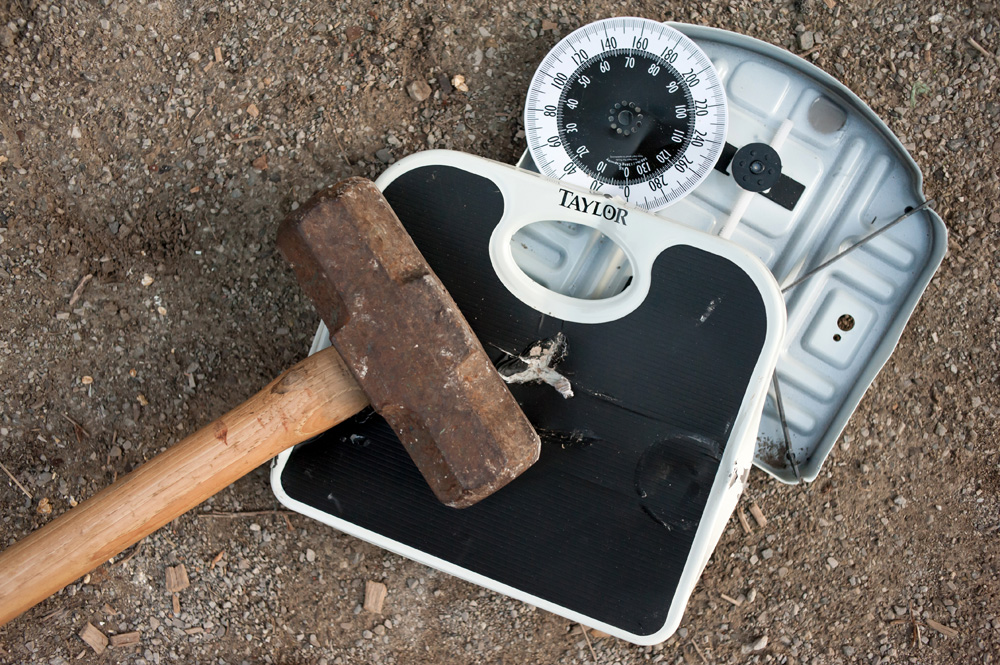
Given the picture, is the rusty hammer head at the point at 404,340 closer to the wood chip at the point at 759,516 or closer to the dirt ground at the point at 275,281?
the dirt ground at the point at 275,281

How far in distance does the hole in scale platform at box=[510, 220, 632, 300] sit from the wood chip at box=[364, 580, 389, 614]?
2.79ft

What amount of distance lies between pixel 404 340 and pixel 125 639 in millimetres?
1183

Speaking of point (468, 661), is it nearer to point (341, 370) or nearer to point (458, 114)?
point (341, 370)

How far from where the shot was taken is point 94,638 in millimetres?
1637

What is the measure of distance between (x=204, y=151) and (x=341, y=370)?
771 millimetres

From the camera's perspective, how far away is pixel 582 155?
144 cm

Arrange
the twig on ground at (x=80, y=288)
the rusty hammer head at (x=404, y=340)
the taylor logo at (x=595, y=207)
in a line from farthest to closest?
the twig on ground at (x=80, y=288)
the taylor logo at (x=595, y=207)
the rusty hammer head at (x=404, y=340)

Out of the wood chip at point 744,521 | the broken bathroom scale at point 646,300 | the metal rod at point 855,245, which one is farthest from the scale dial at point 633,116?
the wood chip at point 744,521

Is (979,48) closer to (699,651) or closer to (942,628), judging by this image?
(942,628)

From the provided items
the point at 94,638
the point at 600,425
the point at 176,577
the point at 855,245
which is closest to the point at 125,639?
the point at 94,638

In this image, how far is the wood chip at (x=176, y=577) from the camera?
1.63m

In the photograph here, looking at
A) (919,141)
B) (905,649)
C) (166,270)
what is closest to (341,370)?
(166,270)

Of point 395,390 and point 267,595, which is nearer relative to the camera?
point 395,390

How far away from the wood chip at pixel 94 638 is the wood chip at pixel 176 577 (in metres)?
0.21
